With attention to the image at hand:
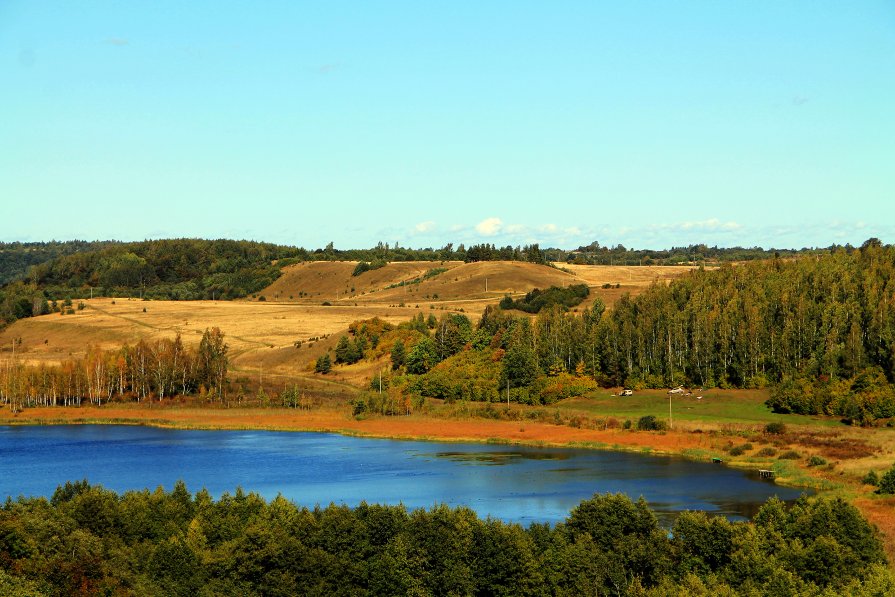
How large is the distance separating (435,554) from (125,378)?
94.5 meters

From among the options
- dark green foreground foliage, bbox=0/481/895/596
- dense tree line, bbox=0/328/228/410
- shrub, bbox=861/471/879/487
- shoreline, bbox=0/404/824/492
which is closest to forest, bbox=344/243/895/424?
shoreline, bbox=0/404/824/492

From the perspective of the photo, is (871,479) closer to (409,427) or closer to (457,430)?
(457,430)

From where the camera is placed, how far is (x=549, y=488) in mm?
77188

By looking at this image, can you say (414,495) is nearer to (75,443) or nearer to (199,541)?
(199,541)

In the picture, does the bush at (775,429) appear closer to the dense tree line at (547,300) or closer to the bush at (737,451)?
the bush at (737,451)

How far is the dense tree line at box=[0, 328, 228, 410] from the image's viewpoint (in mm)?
133375

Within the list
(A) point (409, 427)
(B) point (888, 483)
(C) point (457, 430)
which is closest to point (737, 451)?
(B) point (888, 483)

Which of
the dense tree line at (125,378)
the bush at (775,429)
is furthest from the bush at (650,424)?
the dense tree line at (125,378)

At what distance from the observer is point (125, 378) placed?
447 ft

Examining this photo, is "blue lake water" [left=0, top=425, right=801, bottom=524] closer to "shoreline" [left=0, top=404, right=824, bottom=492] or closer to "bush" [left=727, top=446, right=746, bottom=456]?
"shoreline" [left=0, top=404, right=824, bottom=492]

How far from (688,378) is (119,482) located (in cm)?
6594

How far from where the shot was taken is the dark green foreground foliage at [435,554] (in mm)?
47969

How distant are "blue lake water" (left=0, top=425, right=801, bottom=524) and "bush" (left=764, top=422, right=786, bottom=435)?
11.6 meters

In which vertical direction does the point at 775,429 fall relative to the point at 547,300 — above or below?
below
